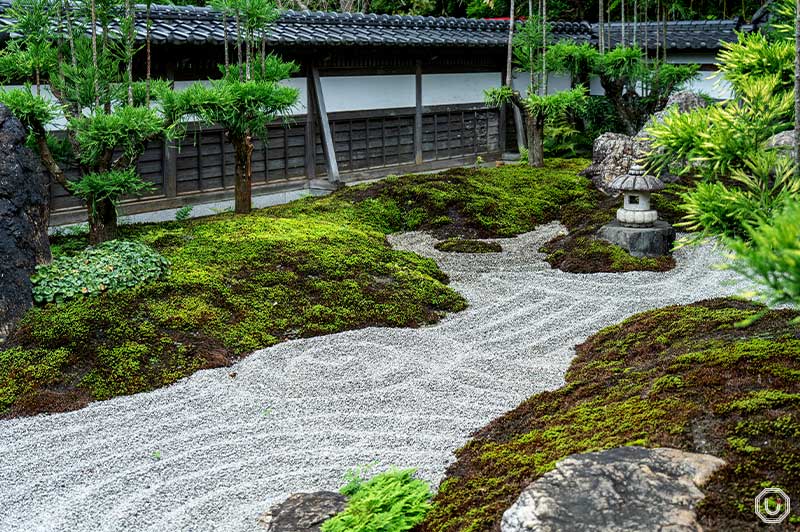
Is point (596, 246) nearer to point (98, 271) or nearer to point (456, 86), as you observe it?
point (98, 271)

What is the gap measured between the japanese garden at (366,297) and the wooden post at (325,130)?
7 cm

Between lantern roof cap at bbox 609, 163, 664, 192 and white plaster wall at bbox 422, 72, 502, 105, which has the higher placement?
white plaster wall at bbox 422, 72, 502, 105

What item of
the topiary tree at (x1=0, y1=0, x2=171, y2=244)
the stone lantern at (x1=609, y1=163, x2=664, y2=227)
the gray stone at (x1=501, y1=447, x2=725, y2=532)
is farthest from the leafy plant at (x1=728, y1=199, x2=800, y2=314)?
the stone lantern at (x1=609, y1=163, x2=664, y2=227)

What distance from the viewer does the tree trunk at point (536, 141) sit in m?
17.9

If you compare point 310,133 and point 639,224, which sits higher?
point 310,133

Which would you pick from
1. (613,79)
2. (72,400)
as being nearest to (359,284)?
(72,400)

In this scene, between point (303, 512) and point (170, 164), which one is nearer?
point (303, 512)

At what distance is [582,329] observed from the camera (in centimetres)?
948

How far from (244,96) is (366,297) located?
346 cm

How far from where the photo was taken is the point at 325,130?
1617cm

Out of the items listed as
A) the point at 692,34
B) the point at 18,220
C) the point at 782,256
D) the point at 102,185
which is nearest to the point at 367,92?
the point at 102,185

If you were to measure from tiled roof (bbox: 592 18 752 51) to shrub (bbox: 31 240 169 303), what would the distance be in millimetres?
14085

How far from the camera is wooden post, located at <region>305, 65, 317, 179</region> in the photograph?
636 inches

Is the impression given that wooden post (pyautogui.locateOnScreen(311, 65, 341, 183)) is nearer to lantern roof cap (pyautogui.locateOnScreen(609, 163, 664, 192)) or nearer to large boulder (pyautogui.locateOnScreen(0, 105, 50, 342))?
lantern roof cap (pyautogui.locateOnScreen(609, 163, 664, 192))
